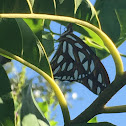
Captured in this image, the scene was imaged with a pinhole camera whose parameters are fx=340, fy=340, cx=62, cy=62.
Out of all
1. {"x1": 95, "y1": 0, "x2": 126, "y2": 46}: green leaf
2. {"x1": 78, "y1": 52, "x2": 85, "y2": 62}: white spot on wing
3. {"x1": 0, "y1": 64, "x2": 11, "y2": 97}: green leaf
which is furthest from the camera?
{"x1": 78, "y1": 52, "x2": 85, "y2": 62}: white spot on wing

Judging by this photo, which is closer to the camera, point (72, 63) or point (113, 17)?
point (113, 17)

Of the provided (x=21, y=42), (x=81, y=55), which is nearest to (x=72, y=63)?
(x=81, y=55)

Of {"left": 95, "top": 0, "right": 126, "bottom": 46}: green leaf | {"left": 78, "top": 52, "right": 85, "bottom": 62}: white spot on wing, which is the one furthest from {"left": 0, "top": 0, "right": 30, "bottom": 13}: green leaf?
{"left": 78, "top": 52, "right": 85, "bottom": 62}: white spot on wing

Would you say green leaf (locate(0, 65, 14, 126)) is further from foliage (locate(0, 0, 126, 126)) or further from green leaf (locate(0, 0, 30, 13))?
green leaf (locate(0, 0, 30, 13))

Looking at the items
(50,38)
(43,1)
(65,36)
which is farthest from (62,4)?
(65,36)

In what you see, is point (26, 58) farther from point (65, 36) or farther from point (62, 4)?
point (65, 36)

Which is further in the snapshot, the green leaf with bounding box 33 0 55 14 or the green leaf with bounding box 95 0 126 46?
the green leaf with bounding box 95 0 126 46

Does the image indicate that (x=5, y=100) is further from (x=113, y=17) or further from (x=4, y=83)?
(x=113, y=17)
